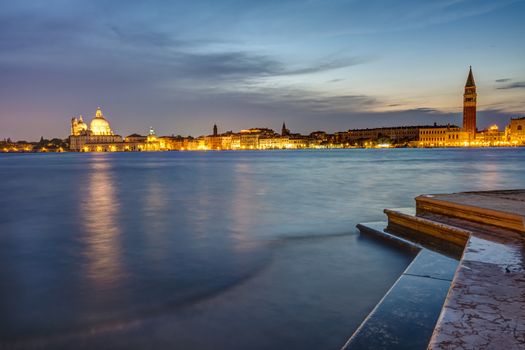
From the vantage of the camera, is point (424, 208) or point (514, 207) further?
point (424, 208)

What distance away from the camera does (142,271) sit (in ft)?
22.2

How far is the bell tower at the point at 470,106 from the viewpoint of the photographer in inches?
7096

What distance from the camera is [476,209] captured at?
709 centimetres

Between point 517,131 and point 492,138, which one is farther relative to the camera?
point 492,138

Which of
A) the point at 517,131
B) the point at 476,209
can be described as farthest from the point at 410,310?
the point at 517,131

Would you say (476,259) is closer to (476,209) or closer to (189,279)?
(476,209)

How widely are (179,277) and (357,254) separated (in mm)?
3299

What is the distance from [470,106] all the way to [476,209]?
19990cm

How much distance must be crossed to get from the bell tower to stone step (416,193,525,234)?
19663 cm

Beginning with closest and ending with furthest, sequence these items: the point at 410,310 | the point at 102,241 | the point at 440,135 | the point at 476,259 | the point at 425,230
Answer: the point at 410,310 → the point at 476,259 → the point at 425,230 → the point at 102,241 → the point at 440,135

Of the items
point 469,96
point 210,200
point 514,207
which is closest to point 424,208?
point 514,207

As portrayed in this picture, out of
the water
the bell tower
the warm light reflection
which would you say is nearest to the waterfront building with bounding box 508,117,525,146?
the bell tower

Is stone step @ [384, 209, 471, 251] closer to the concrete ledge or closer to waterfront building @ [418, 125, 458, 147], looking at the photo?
the concrete ledge

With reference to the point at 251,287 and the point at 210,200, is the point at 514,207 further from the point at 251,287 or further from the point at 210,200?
the point at 210,200
